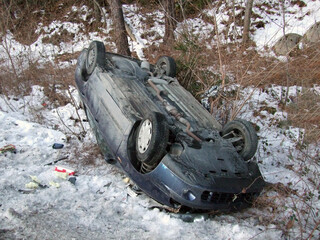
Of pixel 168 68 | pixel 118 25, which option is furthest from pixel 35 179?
pixel 118 25

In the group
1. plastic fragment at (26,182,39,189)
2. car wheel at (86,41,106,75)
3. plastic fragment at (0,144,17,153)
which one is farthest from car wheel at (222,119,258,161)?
plastic fragment at (0,144,17,153)

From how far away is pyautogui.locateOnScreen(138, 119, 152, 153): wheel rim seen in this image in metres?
3.15

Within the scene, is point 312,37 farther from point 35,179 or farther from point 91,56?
point 35,179

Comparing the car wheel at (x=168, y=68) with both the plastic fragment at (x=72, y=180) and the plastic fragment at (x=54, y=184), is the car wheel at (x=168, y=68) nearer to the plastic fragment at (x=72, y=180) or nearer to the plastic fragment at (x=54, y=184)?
the plastic fragment at (x=72, y=180)

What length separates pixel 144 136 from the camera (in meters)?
3.24

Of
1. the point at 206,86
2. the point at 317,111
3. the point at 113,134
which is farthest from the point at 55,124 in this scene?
A: the point at 317,111

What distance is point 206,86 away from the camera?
5.80 metres

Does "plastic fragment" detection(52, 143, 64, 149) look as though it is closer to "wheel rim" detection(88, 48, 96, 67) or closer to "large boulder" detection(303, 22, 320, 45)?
"wheel rim" detection(88, 48, 96, 67)

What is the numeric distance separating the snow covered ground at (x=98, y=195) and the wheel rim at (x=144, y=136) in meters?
0.73

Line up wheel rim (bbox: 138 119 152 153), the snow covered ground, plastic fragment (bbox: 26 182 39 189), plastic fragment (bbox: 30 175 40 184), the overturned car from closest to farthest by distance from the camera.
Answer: the snow covered ground → the overturned car → wheel rim (bbox: 138 119 152 153) → plastic fragment (bbox: 26 182 39 189) → plastic fragment (bbox: 30 175 40 184)

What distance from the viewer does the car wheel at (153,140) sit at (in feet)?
10.00

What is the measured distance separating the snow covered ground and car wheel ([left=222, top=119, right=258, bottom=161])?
64cm

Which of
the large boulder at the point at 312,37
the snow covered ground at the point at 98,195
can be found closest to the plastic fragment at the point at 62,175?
the snow covered ground at the point at 98,195

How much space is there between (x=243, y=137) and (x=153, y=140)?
143 centimetres
